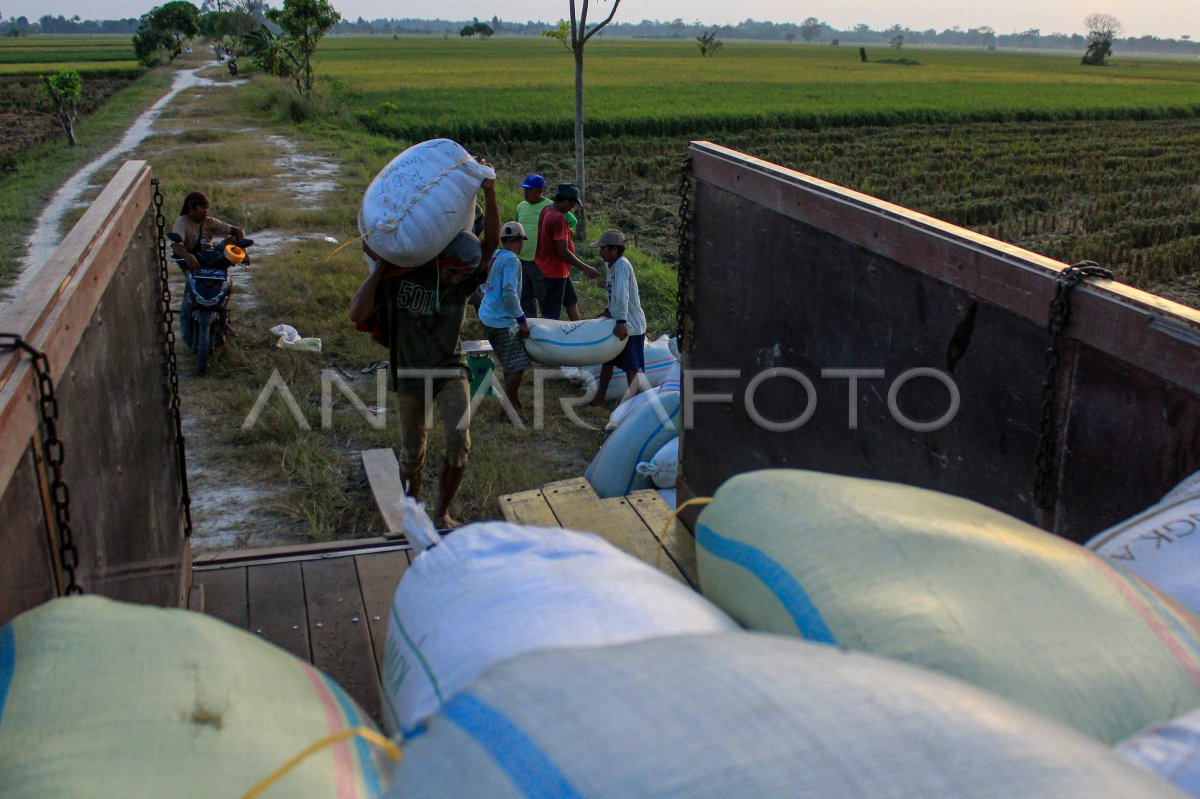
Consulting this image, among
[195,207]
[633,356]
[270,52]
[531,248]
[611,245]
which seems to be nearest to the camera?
[611,245]

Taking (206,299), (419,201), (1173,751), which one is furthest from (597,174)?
(1173,751)

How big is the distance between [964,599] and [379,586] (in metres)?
2.44

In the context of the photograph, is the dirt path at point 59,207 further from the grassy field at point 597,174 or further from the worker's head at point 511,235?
the worker's head at point 511,235

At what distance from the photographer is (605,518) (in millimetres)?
4031

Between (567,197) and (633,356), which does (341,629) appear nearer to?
(633,356)

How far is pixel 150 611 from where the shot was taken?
5.60ft

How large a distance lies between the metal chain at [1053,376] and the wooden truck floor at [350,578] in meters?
1.33

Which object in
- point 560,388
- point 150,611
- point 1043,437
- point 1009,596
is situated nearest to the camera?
point 1009,596

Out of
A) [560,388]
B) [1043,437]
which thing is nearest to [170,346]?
[1043,437]

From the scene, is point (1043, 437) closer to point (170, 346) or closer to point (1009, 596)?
point (1009, 596)

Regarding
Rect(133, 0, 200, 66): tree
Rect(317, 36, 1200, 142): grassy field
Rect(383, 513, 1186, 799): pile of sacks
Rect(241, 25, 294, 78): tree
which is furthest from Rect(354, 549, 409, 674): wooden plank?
Rect(133, 0, 200, 66): tree

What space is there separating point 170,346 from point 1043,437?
2.75 metres

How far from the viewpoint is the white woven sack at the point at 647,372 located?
810 centimetres

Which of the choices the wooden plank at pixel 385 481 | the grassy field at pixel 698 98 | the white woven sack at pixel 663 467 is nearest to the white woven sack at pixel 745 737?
the wooden plank at pixel 385 481
